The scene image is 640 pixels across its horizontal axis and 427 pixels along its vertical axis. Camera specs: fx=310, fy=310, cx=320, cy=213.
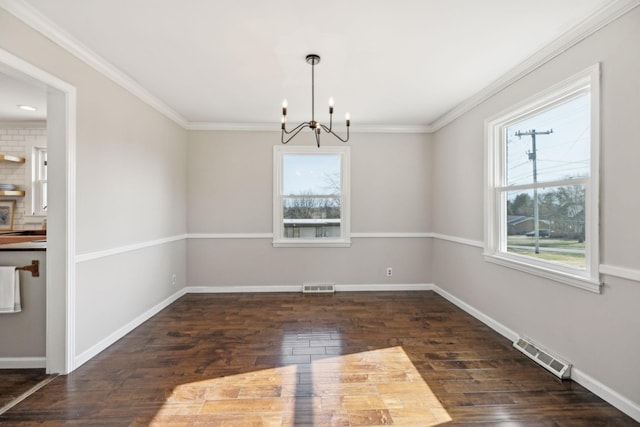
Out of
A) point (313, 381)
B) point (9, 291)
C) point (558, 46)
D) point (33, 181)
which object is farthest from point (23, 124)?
point (558, 46)

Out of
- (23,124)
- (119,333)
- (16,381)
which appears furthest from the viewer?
(23,124)

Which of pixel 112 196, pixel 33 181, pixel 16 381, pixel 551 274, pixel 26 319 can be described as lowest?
pixel 16 381

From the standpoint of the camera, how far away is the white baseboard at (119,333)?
2.58 m

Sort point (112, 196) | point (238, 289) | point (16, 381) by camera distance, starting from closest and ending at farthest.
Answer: point (16, 381), point (112, 196), point (238, 289)

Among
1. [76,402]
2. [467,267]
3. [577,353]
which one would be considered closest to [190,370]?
[76,402]

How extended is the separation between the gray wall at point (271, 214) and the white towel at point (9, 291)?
7.56ft

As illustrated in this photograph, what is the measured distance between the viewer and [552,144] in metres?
2.66

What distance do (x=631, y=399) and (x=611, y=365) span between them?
192 mm

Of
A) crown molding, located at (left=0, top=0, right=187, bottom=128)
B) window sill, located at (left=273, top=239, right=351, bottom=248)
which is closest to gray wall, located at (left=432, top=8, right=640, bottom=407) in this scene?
window sill, located at (left=273, top=239, right=351, bottom=248)

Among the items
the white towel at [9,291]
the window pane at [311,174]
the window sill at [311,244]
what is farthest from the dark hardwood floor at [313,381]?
the window pane at [311,174]

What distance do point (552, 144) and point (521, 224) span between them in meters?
0.80

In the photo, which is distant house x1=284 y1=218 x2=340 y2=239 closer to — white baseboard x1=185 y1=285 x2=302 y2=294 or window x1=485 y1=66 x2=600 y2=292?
white baseboard x1=185 y1=285 x2=302 y2=294

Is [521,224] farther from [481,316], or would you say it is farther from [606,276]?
[481,316]

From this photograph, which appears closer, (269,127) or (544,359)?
(544,359)
